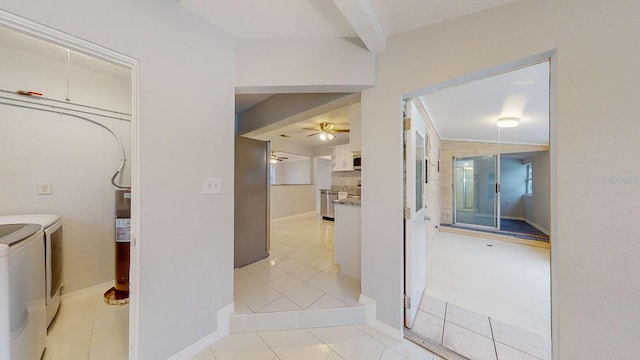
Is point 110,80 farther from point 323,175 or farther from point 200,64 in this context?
point 323,175

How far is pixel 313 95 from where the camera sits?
2.36 metres

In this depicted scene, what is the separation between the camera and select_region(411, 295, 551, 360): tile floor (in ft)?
4.93

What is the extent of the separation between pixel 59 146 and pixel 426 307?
4.15 metres

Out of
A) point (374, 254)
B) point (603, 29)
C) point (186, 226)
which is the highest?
point (603, 29)

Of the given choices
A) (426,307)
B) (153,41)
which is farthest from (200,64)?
(426,307)

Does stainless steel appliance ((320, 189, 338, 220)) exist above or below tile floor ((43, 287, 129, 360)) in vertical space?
above

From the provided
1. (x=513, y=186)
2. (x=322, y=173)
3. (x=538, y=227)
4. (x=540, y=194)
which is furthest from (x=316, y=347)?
(x=513, y=186)

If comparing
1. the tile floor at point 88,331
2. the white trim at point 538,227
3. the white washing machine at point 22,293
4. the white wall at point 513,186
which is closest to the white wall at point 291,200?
the tile floor at point 88,331

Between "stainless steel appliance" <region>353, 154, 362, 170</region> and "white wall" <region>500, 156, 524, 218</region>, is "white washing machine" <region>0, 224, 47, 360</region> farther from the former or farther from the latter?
"white wall" <region>500, 156, 524, 218</region>

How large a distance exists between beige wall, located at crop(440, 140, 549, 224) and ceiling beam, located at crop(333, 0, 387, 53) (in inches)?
193

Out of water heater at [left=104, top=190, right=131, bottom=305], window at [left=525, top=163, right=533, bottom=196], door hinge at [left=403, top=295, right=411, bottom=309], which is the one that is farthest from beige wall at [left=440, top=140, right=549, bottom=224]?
water heater at [left=104, top=190, right=131, bottom=305]

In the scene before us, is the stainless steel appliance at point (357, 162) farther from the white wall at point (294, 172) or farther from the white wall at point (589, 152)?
the white wall at point (589, 152)

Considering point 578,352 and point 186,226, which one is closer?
point 578,352

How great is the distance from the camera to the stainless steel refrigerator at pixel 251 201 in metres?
2.62
